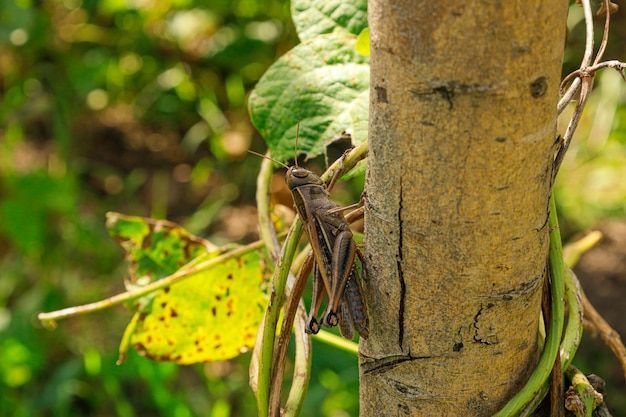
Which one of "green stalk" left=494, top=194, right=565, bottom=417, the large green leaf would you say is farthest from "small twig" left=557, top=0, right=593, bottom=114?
the large green leaf

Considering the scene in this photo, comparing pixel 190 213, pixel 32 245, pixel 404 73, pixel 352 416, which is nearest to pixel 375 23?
pixel 404 73

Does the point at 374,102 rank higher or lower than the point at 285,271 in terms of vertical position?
higher

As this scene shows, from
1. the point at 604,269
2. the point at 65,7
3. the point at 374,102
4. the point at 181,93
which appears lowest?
the point at 604,269

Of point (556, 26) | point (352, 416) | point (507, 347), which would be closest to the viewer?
point (556, 26)

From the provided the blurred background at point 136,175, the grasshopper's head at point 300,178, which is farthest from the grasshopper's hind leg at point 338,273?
the blurred background at point 136,175

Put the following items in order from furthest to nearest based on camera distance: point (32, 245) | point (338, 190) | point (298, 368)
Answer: point (338, 190), point (32, 245), point (298, 368)

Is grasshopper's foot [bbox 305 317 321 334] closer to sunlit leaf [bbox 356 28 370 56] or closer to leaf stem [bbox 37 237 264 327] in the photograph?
leaf stem [bbox 37 237 264 327]

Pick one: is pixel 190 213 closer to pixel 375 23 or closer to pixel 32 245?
pixel 32 245

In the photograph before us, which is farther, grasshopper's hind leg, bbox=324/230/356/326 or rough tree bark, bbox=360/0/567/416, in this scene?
grasshopper's hind leg, bbox=324/230/356/326

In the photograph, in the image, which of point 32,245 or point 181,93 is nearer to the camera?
point 32,245
